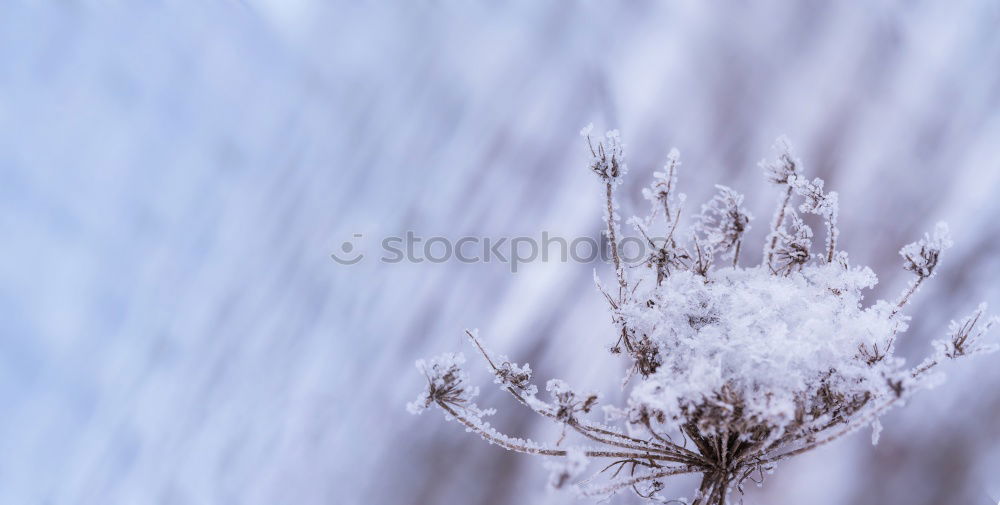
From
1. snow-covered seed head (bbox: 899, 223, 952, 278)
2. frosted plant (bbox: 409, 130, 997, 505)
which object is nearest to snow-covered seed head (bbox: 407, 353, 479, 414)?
frosted plant (bbox: 409, 130, 997, 505)

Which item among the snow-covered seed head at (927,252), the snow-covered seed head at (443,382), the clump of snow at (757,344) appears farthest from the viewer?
the snow-covered seed head at (927,252)

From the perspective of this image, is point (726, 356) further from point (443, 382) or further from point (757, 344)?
point (443, 382)

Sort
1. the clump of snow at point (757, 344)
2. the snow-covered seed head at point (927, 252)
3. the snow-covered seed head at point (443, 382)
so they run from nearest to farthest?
the clump of snow at point (757, 344)
the snow-covered seed head at point (443, 382)
the snow-covered seed head at point (927, 252)

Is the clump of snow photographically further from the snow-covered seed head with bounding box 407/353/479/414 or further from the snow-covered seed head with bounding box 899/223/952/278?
the snow-covered seed head with bounding box 407/353/479/414

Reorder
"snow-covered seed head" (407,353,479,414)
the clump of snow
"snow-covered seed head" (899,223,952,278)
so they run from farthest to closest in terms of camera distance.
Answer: "snow-covered seed head" (899,223,952,278), "snow-covered seed head" (407,353,479,414), the clump of snow

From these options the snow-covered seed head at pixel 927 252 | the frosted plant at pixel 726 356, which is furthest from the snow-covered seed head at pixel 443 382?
the snow-covered seed head at pixel 927 252

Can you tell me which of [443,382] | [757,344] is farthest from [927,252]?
[443,382]

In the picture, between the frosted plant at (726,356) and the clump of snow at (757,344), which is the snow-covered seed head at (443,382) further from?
the clump of snow at (757,344)

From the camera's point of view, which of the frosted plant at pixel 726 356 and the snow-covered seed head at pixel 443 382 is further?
the snow-covered seed head at pixel 443 382

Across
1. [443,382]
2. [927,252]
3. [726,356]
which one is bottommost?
[443,382]

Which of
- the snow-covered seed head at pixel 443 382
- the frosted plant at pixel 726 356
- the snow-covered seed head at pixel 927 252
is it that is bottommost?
the snow-covered seed head at pixel 443 382
